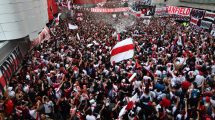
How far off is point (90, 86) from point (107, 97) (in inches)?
54.5

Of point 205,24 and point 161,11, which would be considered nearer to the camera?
point 205,24

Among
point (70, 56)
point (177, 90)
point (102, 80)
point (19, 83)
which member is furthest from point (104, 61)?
point (177, 90)

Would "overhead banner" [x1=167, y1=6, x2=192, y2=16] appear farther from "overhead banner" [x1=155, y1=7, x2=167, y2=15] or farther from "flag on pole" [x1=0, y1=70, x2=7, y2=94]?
"flag on pole" [x1=0, y1=70, x2=7, y2=94]

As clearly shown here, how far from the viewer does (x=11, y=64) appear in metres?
14.7

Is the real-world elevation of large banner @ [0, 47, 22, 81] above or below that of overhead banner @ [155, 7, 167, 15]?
above

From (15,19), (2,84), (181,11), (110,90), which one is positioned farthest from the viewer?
(181,11)

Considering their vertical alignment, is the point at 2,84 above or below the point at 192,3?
above

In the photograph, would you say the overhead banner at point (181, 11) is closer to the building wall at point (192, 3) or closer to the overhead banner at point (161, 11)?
the overhead banner at point (161, 11)

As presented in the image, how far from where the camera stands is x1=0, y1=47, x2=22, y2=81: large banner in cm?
1332

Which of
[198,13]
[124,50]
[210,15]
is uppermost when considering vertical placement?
[124,50]

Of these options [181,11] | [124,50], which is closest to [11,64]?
[124,50]

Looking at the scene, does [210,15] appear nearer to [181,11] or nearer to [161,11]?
[181,11]

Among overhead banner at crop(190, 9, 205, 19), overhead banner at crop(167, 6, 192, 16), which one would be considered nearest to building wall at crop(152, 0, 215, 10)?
overhead banner at crop(167, 6, 192, 16)

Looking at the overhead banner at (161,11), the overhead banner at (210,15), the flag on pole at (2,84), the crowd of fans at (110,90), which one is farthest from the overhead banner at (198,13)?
the flag on pole at (2,84)
